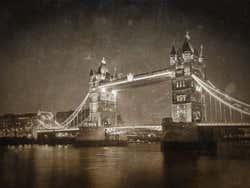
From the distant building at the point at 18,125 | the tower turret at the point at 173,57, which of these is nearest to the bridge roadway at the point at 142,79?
the tower turret at the point at 173,57

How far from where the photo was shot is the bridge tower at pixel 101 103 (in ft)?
183

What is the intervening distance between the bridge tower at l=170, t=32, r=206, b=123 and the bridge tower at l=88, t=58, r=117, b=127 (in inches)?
706

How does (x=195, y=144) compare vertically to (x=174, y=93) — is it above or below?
below

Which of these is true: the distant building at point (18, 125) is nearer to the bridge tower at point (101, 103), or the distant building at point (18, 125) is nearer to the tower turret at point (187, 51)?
the bridge tower at point (101, 103)

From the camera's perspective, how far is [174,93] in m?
40.9

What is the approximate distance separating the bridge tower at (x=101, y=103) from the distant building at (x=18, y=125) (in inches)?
597

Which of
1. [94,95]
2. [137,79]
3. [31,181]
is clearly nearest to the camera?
[31,181]

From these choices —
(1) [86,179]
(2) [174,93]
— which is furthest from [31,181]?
(2) [174,93]

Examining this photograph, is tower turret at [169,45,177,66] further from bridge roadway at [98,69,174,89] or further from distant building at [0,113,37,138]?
distant building at [0,113,37,138]

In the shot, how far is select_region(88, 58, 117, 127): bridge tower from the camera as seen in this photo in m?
55.8

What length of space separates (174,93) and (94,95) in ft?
67.5

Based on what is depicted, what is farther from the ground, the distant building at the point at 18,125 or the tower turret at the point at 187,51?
the tower turret at the point at 187,51

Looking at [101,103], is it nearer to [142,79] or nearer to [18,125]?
[142,79]

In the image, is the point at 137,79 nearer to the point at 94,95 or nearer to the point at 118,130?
the point at 118,130
